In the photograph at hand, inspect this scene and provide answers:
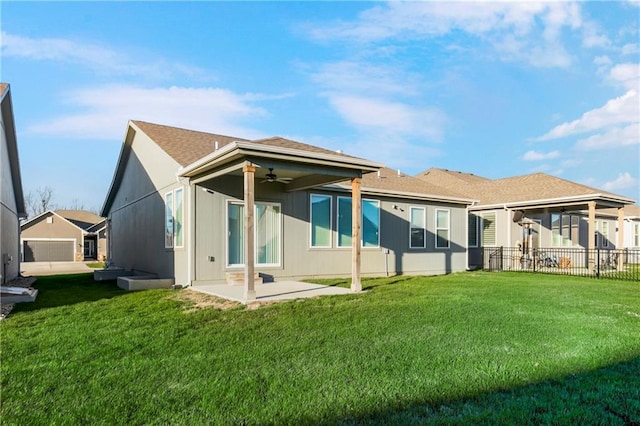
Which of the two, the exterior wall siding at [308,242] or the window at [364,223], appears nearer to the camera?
the exterior wall siding at [308,242]

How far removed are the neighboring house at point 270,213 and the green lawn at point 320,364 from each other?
2308 millimetres

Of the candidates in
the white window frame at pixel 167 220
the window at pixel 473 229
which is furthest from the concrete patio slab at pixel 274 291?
the window at pixel 473 229

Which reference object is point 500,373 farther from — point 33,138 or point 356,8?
point 33,138

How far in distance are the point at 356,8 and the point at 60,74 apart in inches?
345

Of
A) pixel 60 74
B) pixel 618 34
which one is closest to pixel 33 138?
pixel 60 74

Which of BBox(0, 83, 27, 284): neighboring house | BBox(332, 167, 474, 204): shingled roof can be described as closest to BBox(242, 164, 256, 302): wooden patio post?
BBox(332, 167, 474, 204): shingled roof

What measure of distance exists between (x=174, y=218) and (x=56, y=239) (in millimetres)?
33171

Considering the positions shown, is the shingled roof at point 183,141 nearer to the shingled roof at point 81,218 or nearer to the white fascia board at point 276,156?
the white fascia board at point 276,156

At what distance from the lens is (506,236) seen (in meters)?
18.1

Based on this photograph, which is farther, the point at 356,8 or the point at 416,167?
the point at 416,167

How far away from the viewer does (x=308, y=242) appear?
1207 cm

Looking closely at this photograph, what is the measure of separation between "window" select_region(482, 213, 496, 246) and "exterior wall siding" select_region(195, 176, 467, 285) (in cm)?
299

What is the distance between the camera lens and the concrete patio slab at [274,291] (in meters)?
8.15

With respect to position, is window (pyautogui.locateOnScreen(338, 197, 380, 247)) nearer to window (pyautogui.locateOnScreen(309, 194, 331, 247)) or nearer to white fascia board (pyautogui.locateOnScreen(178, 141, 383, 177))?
window (pyautogui.locateOnScreen(309, 194, 331, 247))
